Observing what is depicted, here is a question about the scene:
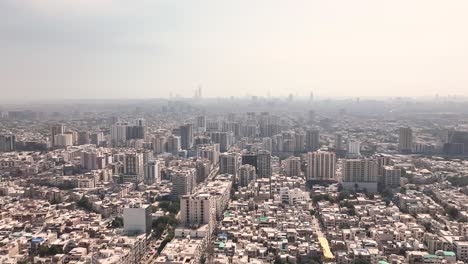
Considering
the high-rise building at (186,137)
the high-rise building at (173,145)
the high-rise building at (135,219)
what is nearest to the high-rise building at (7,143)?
the high-rise building at (173,145)

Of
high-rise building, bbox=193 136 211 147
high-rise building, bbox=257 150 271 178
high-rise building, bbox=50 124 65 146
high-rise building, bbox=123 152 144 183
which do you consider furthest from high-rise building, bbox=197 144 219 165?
high-rise building, bbox=50 124 65 146

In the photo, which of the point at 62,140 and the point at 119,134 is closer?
the point at 62,140

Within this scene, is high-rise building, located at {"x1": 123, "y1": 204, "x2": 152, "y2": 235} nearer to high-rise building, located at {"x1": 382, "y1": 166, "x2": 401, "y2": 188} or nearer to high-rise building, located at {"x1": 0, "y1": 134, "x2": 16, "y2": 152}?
high-rise building, located at {"x1": 382, "y1": 166, "x2": 401, "y2": 188}

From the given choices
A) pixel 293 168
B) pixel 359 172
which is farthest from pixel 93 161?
pixel 359 172

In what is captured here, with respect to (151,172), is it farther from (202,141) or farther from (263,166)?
(202,141)

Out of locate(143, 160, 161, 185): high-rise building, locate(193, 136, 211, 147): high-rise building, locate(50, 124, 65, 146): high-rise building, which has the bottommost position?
locate(143, 160, 161, 185): high-rise building

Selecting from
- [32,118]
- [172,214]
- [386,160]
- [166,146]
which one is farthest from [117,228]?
[32,118]

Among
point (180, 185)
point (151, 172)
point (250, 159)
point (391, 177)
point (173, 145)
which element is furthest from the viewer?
point (173, 145)
